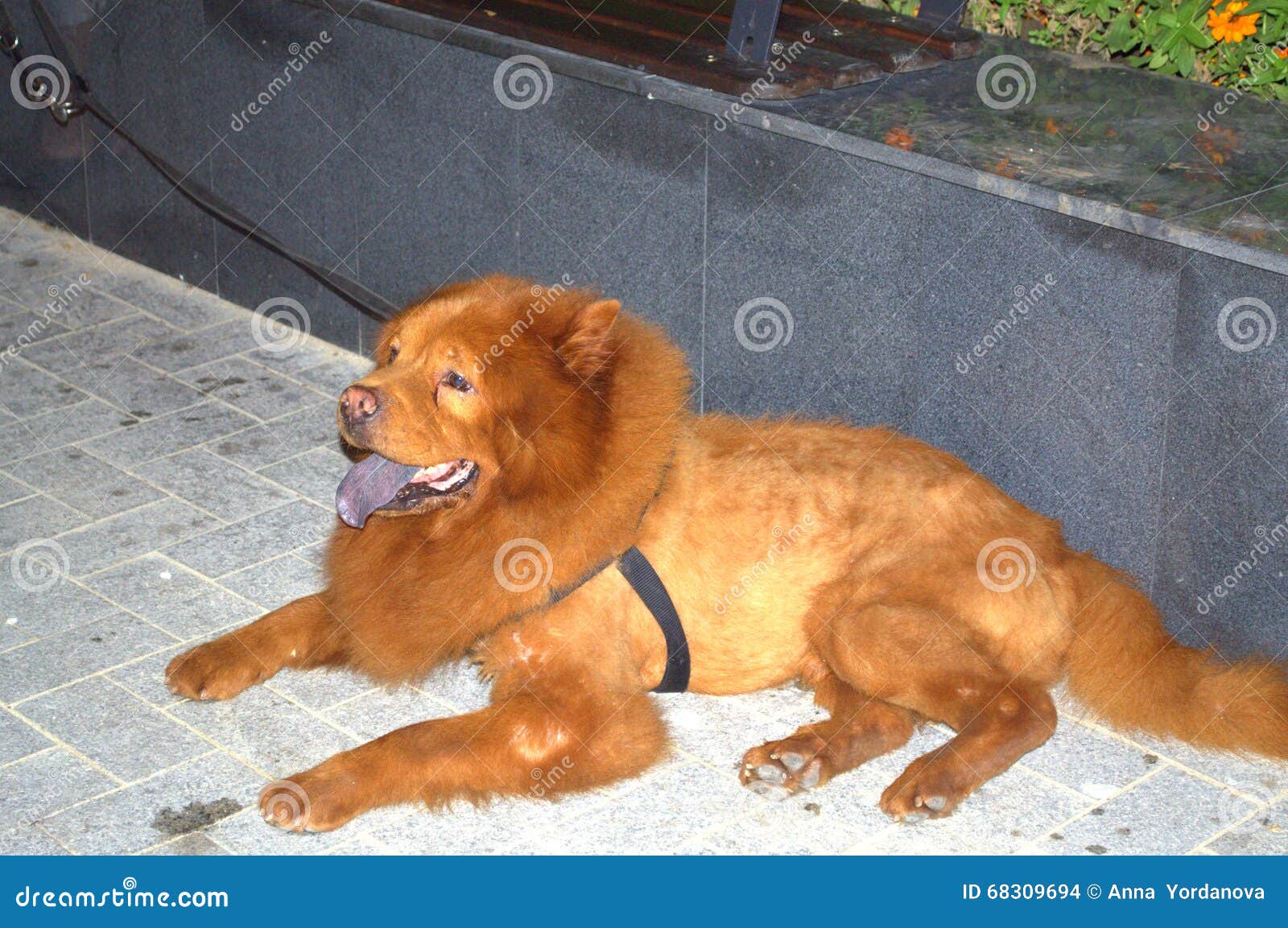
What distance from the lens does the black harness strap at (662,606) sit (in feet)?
15.6

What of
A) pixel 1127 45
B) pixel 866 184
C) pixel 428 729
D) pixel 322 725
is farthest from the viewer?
pixel 1127 45

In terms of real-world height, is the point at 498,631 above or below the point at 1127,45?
below

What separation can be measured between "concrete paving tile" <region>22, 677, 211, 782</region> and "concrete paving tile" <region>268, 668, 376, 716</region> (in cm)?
36

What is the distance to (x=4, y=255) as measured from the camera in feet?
28.2

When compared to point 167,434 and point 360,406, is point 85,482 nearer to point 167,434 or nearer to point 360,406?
point 167,434

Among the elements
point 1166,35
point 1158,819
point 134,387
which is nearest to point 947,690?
point 1158,819

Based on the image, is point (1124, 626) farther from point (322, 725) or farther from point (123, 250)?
point (123, 250)

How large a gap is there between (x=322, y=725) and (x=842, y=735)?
5.33 feet

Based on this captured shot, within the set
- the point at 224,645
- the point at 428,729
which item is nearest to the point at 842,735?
the point at 428,729

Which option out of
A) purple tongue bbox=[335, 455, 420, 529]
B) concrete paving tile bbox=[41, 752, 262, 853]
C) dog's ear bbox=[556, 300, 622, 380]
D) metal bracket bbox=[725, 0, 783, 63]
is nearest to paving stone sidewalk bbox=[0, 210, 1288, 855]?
concrete paving tile bbox=[41, 752, 262, 853]

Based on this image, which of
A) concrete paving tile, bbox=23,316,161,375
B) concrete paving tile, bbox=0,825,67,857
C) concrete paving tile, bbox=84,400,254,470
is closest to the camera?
A: concrete paving tile, bbox=0,825,67,857

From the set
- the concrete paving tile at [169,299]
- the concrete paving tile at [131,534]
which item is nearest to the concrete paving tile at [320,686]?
the concrete paving tile at [131,534]

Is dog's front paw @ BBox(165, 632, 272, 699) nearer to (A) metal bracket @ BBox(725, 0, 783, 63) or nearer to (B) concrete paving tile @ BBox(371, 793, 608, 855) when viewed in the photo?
(B) concrete paving tile @ BBox(371, 793, 608, 855)

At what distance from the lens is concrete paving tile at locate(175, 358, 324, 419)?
7113 millimetres
